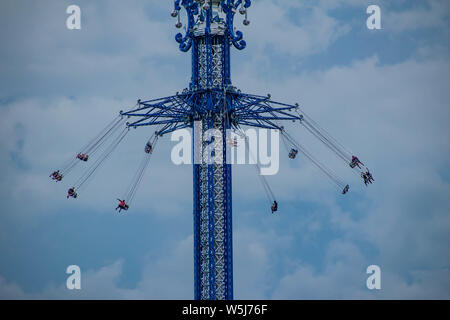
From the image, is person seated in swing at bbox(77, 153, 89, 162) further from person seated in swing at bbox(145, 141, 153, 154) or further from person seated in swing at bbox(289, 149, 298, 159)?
person seated in swing at bbox(289, 149, 298, 159)

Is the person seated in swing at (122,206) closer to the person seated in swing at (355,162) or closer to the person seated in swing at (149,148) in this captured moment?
the person seated in swing at (149,148)

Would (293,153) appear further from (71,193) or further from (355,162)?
(71,193)

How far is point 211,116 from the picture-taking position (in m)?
183

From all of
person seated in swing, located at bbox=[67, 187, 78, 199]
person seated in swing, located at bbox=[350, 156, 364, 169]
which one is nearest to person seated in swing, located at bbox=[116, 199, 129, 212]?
person seated in swing, located at bbox=[67, 187, 78, 199]

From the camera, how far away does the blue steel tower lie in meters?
181

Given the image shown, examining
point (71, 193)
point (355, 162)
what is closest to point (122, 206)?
point (71, 193)

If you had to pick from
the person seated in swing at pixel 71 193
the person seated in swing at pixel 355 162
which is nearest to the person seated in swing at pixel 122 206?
the person seated in swing at pixel 71 193

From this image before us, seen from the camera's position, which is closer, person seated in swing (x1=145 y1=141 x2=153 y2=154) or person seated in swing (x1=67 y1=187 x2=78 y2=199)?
person seated in swing (x1=67 y1=187 x2=78 y2=199)

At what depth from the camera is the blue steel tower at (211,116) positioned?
18088 centimetres

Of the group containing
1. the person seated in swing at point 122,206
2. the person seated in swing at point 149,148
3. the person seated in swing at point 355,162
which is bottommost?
the person seated in swing at point 122,206

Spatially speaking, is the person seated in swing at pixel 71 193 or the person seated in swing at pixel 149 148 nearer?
the person seated in swing at pixel 71 193

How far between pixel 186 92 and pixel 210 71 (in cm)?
291

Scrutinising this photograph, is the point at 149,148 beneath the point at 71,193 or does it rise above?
above
